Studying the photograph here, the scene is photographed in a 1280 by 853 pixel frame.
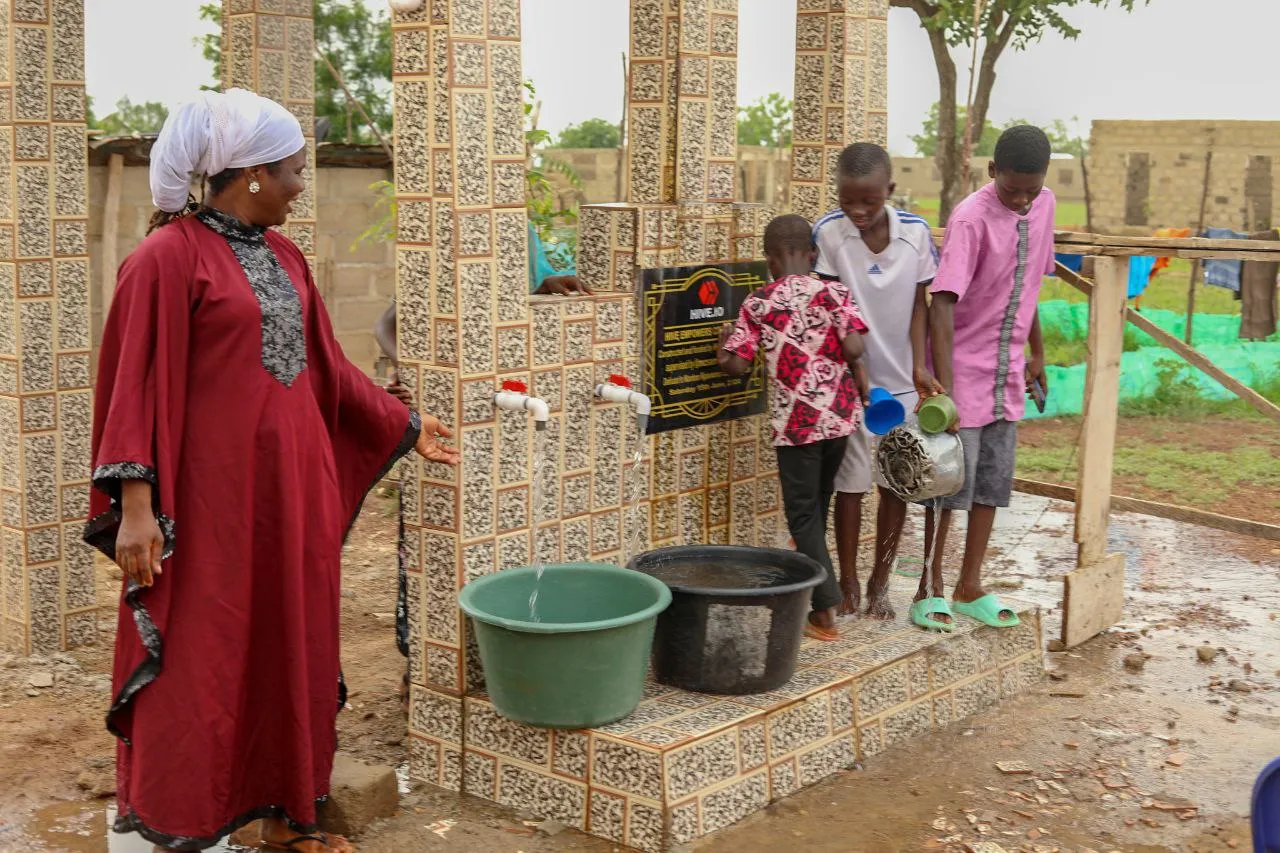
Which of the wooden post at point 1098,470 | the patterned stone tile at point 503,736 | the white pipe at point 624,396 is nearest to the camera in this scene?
the patterned stone tile at point 503,736

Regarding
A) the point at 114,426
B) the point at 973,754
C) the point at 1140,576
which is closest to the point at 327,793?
the point at 114,426

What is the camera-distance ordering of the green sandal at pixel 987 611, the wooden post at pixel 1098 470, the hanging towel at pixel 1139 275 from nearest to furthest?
1. the green sandal at pixel 987 611
2. the wooden post at pixel 1098 470
3. the hanging towel at pixel 1139 275

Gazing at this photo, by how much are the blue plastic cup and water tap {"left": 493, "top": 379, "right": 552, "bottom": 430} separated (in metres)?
1.33

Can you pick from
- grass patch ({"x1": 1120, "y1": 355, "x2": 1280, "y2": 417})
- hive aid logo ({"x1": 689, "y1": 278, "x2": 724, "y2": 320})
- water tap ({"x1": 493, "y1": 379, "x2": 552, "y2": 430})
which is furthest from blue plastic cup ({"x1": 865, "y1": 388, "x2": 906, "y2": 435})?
grass patch ({"x1": 1120, "y1": 355, "x2": 1280, "y2": 417})

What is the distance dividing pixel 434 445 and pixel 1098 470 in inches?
123

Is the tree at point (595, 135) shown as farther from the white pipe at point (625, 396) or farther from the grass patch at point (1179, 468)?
the white pipe at point (625, 396)

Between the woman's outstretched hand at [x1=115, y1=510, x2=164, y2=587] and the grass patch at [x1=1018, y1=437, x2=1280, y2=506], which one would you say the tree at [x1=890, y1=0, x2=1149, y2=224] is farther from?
the woman's outstretched hand at [x1=115, y1=510, x2=164, y2=587]

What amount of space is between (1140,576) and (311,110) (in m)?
4.67

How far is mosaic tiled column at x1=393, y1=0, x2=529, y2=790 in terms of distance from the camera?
4219mm

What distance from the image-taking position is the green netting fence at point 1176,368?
38.7 feet

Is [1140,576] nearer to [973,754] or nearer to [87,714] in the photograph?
[973,754]

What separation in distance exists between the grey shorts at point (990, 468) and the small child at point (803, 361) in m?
0.54

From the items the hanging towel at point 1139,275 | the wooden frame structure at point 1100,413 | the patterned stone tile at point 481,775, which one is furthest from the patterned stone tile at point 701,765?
the hanging towel at point 1139,275

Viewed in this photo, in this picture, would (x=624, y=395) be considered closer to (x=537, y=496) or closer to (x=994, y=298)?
(x=537, y=496)
